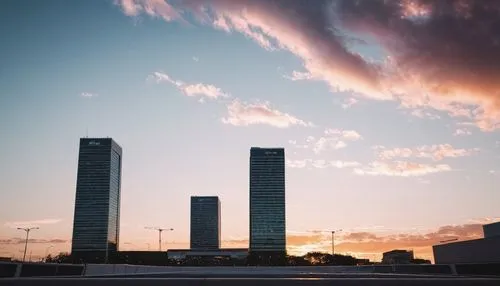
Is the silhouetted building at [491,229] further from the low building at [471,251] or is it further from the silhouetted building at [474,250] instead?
the low building at [471,251]

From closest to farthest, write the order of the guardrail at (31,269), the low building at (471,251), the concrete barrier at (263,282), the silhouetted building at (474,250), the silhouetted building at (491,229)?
the concrete barrier at (263,282) → the guardrail at (31,269) → the low building at (471,251) → the silhouetted building at (474,250) → the silhouetted building at (491,229)

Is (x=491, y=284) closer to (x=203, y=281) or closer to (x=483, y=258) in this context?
(x=203, y=281)

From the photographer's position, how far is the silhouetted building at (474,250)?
115 meters

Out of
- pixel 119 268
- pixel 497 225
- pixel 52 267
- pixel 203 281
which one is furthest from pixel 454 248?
pixel 203 281

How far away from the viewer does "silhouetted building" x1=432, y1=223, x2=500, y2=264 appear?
377ft

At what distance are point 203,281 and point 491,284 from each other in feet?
13.7

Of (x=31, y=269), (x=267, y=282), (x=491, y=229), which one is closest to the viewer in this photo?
(x=267, y=282)

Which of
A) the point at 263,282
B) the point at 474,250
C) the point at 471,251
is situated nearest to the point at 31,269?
the point at 263,282

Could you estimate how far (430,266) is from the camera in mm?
24781

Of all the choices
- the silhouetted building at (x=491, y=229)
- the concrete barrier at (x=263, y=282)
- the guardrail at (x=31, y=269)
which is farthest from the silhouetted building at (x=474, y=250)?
the concrete barrier at (x=263, y=282)

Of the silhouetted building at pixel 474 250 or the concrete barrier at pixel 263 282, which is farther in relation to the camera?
the silhouetted building at pixel 474 250

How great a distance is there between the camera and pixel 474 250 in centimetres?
12312

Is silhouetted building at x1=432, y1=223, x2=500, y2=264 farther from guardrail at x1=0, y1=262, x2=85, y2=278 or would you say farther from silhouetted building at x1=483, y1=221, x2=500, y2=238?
guardrail at x1=0, y1=262, x2=85, y2=278

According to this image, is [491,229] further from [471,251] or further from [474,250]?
[474,250]
